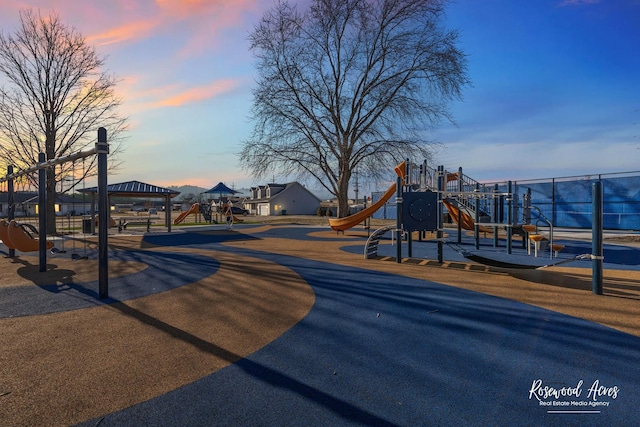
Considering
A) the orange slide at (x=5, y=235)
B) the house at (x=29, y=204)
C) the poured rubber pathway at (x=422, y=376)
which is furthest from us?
the house at (x=29, y=204)

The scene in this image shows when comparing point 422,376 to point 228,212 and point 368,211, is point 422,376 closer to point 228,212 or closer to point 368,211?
point 368,211

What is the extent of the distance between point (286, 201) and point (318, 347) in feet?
186

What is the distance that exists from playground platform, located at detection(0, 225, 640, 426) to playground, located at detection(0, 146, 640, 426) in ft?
0.07

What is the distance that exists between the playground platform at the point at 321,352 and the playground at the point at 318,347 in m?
0.02

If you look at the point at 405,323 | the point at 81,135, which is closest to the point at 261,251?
the point at 405,323

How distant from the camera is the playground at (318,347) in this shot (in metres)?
2.86

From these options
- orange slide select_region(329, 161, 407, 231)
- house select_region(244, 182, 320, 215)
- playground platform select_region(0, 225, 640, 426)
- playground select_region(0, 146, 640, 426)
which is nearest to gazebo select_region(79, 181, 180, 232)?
orange slide select_region(329, 161, 407, 231)

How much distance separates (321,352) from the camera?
13.0ft

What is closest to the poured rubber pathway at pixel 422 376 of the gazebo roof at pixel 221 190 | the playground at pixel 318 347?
the playground at pixel 318 347

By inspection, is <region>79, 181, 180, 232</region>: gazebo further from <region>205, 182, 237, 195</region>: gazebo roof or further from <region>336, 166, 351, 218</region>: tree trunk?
<region>205, 182, 237, 195</region>: gazebo roof

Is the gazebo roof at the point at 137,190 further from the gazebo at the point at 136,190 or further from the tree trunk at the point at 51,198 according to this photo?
the tree trunk at the point at 51,198

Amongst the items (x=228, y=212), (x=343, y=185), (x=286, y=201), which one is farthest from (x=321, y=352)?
(x=286, y=201)

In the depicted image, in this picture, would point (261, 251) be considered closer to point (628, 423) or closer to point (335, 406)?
point (335, 406)

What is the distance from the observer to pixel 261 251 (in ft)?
42.4
